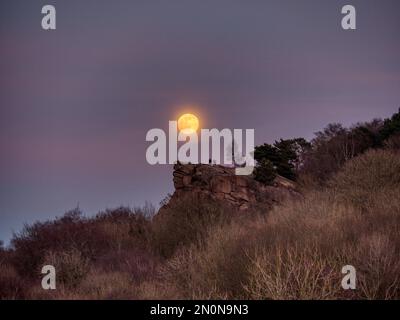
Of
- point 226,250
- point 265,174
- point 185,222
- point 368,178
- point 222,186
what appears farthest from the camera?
point 265,174

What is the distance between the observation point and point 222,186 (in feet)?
100

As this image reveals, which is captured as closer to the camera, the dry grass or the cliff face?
the dry grass

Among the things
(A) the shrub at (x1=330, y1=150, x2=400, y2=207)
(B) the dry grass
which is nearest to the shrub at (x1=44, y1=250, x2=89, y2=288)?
(B) the dry grass

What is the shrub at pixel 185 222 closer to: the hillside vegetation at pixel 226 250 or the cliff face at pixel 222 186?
the hillside vegetation at pixel 226 250

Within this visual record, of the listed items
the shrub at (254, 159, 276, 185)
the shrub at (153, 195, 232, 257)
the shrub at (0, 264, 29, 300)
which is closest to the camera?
the shrub at (0, 264, 29, 300)

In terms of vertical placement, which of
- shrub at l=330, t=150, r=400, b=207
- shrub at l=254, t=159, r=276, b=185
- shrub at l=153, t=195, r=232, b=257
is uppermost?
shrub at l=254, t=159, r=276, b=185

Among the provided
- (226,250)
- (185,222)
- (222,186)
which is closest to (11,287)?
(226,250)

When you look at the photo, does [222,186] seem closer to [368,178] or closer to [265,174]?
[265,174]

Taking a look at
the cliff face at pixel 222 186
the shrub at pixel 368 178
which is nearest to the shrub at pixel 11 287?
the shrub at pixel 368 178

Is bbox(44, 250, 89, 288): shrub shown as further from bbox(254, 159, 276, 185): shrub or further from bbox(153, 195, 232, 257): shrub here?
bbox(254, 159, 276, 185): shrub

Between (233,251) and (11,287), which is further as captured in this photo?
(11,287)

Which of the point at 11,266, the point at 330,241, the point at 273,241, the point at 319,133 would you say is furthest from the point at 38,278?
the point at 319,133

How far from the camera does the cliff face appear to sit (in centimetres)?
2977
